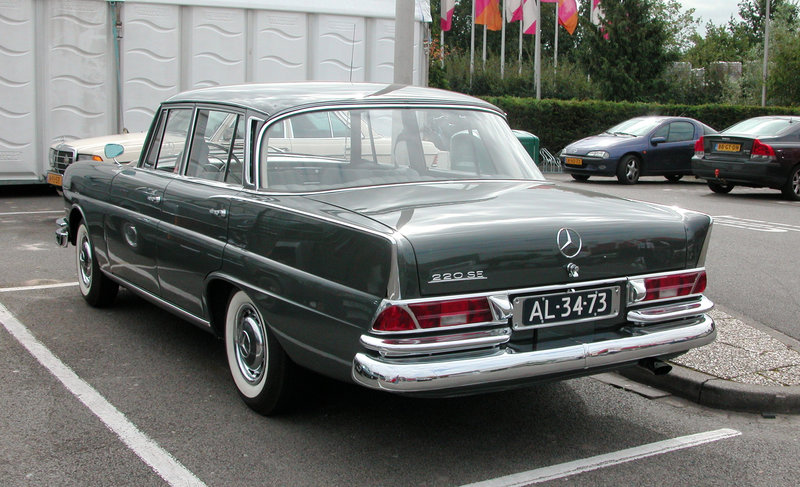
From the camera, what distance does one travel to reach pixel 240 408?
14.8ft

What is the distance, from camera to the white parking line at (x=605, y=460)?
369cm

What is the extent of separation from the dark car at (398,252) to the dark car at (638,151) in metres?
14.2

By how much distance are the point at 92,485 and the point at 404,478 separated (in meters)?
1.27

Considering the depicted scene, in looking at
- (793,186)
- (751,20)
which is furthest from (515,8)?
(751,20)

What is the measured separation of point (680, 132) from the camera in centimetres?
1983

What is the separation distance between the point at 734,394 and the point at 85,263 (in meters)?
4.63

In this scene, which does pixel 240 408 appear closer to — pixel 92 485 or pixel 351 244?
pixel 92 485

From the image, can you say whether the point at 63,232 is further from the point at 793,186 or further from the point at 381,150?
the point at 793,186

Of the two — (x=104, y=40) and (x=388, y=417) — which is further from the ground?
(x=104, y=40)

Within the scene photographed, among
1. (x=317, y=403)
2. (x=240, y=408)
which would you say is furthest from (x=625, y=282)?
(x=240, y=408)

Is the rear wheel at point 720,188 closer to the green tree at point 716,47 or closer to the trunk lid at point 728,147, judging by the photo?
the trunk lid at point 728,147

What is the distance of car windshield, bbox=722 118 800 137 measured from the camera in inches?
636

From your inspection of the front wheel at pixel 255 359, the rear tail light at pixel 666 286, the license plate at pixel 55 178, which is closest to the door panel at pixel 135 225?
the front wheel at pixel 255 359

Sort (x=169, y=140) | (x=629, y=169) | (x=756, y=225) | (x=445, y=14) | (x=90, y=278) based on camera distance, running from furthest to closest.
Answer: (x=445, y=14) → (x=629, y=169) → (x=756, y=225) → (x=90, y=278) → (x=169, y=140)
